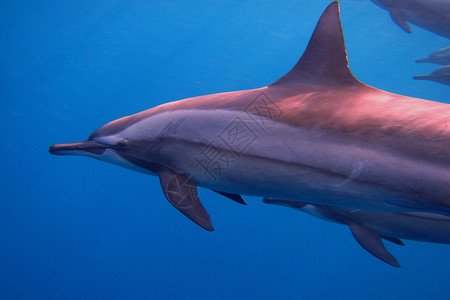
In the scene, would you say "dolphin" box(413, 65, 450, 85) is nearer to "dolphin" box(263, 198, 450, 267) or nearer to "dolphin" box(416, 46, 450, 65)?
"dolphin" box(416, 46, 450, 65)

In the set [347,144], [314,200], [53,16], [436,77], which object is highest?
[53,16]

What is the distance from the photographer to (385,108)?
7.00 feet

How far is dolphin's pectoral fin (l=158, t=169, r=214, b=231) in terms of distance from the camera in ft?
9.02

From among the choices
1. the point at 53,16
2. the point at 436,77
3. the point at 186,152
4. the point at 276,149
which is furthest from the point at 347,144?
the point at 53,16

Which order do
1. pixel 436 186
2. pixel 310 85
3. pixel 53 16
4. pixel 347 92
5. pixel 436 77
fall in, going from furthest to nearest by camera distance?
1. pixel 53 16
2. pixel 436 77
3. pixel 310 85
4. pixel 347 92
5. pixel 436 186

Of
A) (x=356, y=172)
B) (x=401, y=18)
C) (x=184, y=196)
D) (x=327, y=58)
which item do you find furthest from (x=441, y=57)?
(x=184, y=196)

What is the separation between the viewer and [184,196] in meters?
2.86

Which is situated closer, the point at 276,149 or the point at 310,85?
the point at 276,149

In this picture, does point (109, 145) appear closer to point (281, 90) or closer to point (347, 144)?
point (281, 90)

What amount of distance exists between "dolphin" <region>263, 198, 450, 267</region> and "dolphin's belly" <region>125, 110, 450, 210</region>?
5.55 ft

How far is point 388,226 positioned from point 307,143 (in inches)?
87.2

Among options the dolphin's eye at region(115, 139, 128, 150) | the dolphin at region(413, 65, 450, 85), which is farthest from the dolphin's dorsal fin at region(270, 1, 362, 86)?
the dolphin at region(413, 65, 450, 85)

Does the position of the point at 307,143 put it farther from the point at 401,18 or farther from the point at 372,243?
the point at 401,18

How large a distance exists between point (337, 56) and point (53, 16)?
24304 mm
